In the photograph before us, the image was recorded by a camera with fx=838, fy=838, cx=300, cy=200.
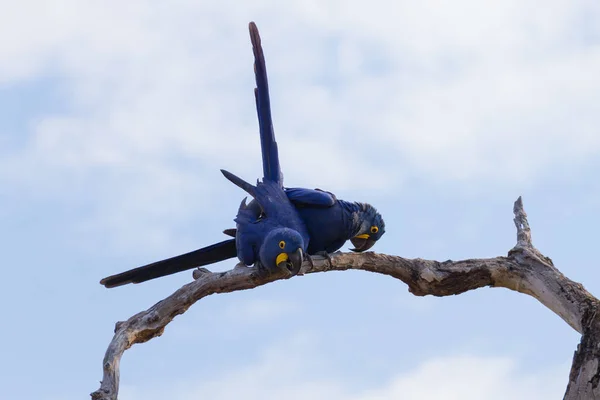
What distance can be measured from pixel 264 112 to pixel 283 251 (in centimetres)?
115

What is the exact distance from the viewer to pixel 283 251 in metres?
5.29

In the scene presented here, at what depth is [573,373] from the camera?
4379 mm

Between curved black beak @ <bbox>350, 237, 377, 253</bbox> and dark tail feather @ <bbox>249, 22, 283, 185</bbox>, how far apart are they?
26.9 inches

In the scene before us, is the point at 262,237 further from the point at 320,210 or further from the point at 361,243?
the point at 361,243

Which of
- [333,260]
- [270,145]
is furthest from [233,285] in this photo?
[270,145]

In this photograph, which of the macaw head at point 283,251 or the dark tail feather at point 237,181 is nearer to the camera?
the macaw head at point 283,251

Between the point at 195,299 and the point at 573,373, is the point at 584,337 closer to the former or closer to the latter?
the point at 573,373

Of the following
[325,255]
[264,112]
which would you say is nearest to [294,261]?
[325,255]

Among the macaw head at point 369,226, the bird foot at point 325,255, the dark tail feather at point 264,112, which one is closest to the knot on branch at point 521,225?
the macaw head at point 369,226

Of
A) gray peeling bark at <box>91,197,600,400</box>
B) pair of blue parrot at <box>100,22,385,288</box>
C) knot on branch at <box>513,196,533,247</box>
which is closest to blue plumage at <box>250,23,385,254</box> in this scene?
pair of blue parrot at <box>100,22,385,288</box>

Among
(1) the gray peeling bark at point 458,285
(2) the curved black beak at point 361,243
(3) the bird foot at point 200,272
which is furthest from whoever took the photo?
(2) the curved black beak at point 361,243

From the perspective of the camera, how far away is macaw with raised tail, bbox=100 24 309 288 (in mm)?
5320

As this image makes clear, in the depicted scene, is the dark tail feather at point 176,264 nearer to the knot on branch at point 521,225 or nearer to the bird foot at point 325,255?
the bird foot at point 325,255

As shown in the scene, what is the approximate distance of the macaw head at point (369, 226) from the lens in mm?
5934
